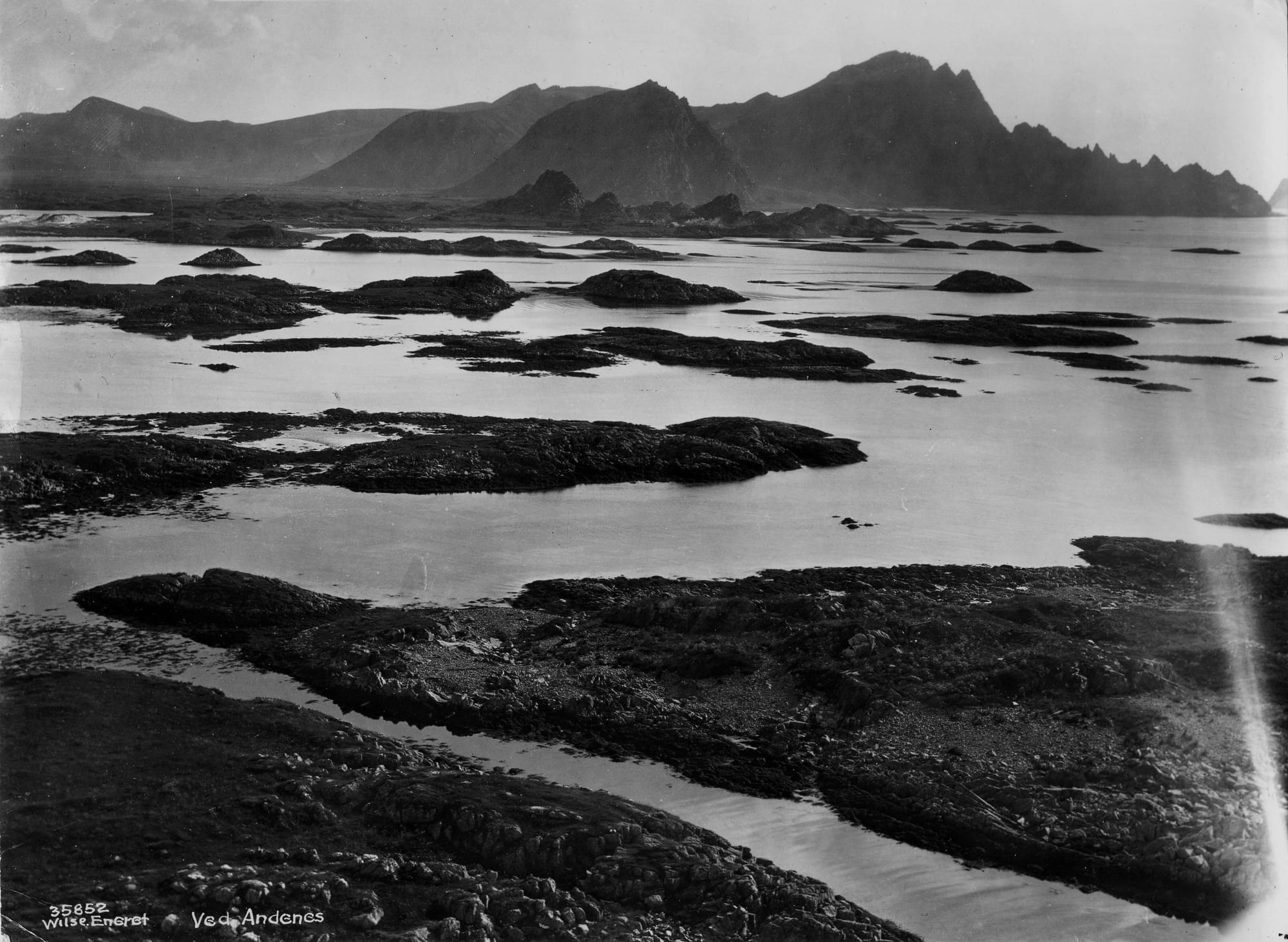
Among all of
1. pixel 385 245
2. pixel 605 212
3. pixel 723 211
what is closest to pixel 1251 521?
pixel 385 245

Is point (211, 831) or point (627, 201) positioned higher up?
point (627, 201)

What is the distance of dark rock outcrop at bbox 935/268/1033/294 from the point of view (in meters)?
61.6

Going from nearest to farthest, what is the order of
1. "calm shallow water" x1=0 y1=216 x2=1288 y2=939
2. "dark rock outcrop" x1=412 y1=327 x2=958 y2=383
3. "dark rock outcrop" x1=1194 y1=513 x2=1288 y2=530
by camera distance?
"calm shallow water" x1=0 y1=216 x2=1288 y2=939 < "dark rock outcrop" x1=1194 y1=513 x2=1288 y2=530 < "dark rock outcrop" x1=412 y1=327 x2=958 y2=383

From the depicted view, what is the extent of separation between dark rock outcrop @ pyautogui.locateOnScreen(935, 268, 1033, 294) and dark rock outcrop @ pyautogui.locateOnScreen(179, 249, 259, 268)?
109 feet

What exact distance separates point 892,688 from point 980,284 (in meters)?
53.7

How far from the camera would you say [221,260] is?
5522cm

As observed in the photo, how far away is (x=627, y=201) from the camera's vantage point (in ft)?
490

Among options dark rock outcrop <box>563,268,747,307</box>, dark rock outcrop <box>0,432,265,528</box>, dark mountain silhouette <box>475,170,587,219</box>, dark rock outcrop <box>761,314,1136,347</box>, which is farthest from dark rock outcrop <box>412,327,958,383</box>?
dark mountain silhouette <box>475,170,587,219</box>

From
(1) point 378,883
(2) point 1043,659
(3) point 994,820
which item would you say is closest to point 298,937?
(1) point 378,883

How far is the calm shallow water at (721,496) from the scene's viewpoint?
9.73 metres

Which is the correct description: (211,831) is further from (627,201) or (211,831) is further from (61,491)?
(627,201)

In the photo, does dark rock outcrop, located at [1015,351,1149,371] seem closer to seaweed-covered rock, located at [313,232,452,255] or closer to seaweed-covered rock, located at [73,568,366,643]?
seaweed-covered rock, located at [73,568,366,643]

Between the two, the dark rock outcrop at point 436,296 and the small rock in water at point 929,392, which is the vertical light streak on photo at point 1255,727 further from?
the dark rock outcrop at point 436,296

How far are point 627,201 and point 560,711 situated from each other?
5606 inches
